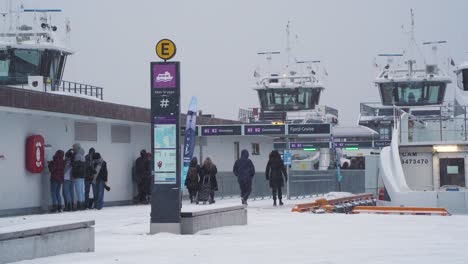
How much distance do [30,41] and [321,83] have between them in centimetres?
4123

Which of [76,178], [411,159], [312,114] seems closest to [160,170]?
[76,178]

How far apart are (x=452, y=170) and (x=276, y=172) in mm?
5318

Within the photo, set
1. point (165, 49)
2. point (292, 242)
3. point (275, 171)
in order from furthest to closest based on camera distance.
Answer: point (275, 171)
point (165, 49)
point (292, 242)

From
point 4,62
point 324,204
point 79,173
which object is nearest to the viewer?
point 79,173

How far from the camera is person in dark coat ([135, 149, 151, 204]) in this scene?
96.6ft

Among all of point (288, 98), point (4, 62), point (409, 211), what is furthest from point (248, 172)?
point (288, 98)

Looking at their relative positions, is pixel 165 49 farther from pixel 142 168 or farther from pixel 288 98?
pixel 288 98

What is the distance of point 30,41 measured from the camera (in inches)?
1773

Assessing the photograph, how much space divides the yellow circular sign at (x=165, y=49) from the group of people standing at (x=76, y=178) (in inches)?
373

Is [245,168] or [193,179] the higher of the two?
[245,168]

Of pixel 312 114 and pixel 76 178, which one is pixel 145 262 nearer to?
pixel 76 178

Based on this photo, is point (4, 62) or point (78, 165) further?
point (4, 62)

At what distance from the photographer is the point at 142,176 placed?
97.2 feet

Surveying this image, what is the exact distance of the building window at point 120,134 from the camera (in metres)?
29.6
